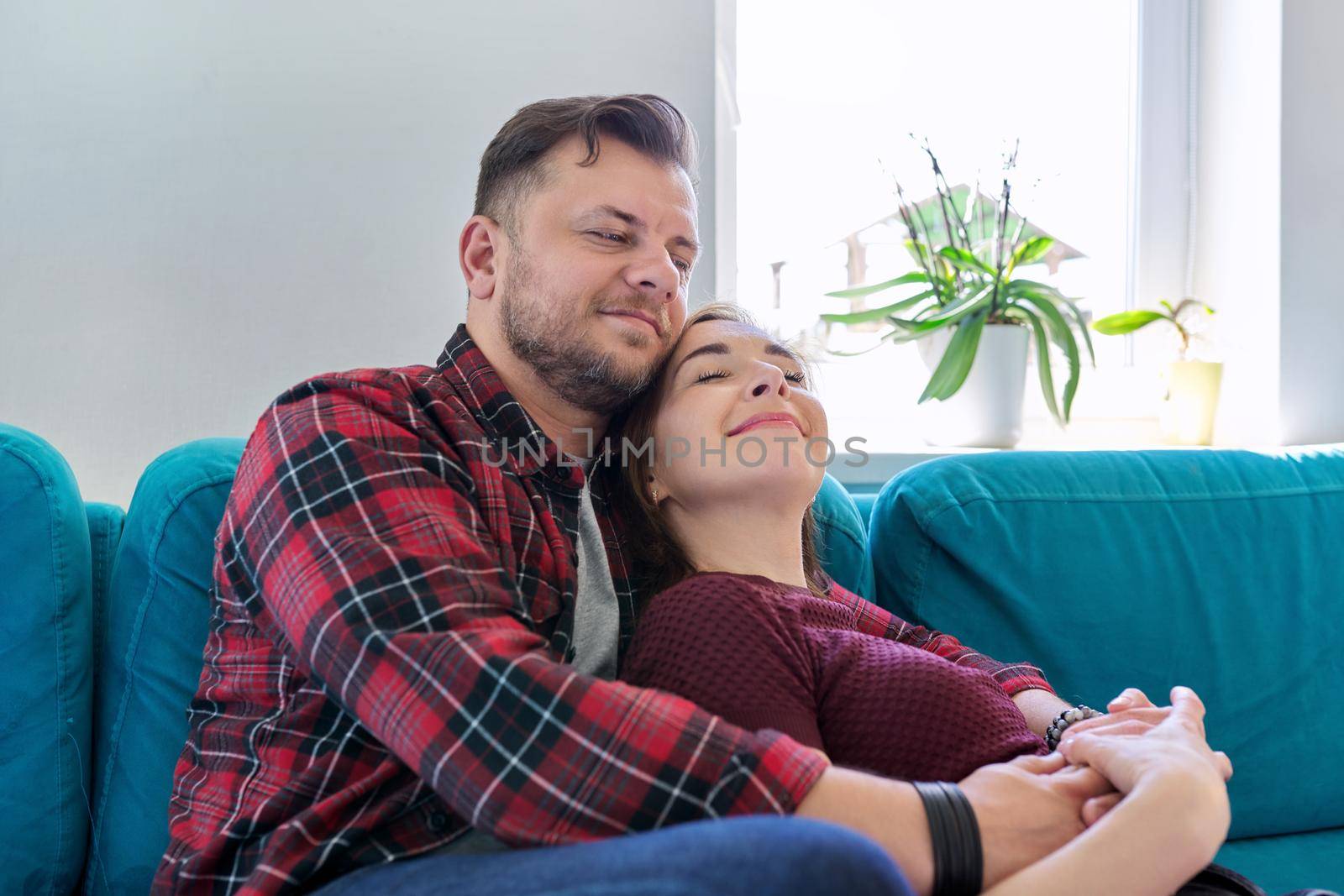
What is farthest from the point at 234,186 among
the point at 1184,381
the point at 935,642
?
the point at 1184,381

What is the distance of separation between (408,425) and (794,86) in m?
1.59

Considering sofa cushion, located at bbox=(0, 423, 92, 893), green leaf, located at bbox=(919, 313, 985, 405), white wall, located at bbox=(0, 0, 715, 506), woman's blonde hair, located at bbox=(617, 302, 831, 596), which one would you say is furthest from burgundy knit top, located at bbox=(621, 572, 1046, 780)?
green leaf, located at bbox=(919, 313, 985, 405)

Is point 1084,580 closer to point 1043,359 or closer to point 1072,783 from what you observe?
point 1072,783

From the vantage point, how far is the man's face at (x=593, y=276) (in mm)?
1164

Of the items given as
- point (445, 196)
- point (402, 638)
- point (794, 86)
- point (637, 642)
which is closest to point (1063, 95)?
point (794, 86)

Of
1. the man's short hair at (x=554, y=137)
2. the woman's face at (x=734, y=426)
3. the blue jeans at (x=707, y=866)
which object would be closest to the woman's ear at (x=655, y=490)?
the woman's face at (x=734, y=426)

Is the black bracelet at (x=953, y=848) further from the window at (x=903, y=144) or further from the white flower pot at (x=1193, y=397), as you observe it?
the white flower pot at (x=1193, y=397)

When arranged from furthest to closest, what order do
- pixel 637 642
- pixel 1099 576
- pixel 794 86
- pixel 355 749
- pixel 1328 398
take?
pixel 794 86, pixel 1328 398, pixel 1099 576, pixel 637 642, pixel 355 749

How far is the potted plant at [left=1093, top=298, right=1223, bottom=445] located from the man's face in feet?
4.64

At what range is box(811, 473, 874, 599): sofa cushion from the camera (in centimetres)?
137

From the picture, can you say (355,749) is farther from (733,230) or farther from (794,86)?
(794,86)

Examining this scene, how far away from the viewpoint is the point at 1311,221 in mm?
2090

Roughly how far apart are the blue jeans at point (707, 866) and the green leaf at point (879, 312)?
1595 mm

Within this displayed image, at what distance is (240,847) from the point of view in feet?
2.80
